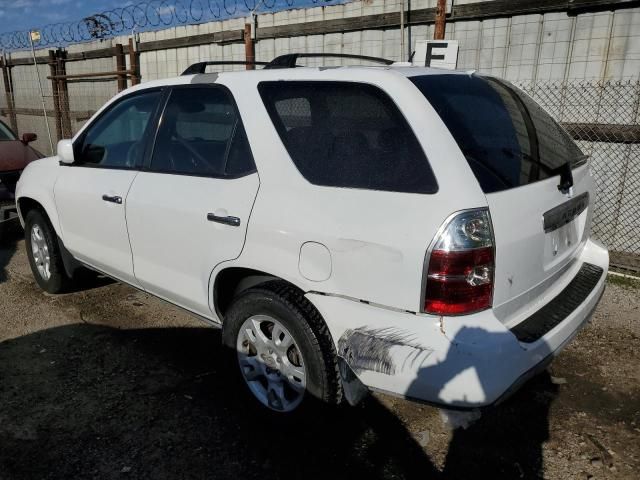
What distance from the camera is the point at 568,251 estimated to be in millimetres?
2711

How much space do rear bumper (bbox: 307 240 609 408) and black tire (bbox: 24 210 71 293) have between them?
2.99 m

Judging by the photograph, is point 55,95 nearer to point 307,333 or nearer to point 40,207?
point 40,207

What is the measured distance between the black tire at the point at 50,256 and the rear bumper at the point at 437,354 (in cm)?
299

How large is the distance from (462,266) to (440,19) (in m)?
4.64

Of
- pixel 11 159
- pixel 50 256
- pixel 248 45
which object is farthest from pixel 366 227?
pixel 248 45

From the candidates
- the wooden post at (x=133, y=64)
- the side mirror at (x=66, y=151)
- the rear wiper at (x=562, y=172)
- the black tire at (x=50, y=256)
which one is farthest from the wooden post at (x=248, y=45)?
the rear wiper at (x=562, y=172)

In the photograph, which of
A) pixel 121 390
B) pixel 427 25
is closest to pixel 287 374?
pixel 121 390

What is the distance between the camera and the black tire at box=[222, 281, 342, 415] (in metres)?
2.45

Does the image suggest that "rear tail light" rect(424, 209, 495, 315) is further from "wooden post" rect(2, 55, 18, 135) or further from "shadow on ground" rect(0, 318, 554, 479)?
"wooden post" rect(2, 55, 18, 135)

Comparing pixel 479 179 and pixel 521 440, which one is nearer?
pixel 479 179

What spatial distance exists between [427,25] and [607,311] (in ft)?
12.7

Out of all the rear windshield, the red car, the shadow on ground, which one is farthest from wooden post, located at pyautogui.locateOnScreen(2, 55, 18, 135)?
the rear windshield

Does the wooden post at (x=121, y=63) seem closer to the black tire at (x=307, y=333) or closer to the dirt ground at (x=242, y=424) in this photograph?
the dirt ground at (x=242, y=424)

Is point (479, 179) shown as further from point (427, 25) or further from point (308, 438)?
point (427, 25)
